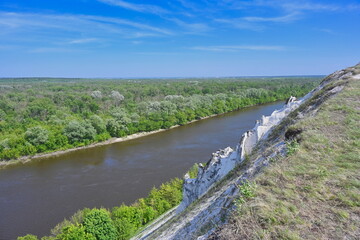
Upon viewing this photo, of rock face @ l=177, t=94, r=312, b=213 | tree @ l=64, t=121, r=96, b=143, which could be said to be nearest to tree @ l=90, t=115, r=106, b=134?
tree @ l=64, t=121, r=96, b=143

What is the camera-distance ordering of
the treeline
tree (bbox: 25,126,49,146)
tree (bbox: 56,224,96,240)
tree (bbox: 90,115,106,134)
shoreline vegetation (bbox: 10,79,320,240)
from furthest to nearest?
tree (bbox: 90,115,106,134)
tree (bbox: 25,126,49,146)
shoreline vegetation (bbox: 10,79,320,240)
the treeline
tree (bbox: 56,224,96,240)

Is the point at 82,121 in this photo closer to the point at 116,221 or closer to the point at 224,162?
the point at 116,221

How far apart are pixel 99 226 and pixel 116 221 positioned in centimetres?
116

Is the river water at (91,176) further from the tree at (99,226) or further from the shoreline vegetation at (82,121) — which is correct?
the tree at (99,226)

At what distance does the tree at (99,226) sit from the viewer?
14206 millimetres

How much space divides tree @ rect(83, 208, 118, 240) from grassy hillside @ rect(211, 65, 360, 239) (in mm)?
12268

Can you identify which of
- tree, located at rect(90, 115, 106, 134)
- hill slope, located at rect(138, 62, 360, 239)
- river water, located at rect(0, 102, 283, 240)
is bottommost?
river water, located at rect(0, 102, 283, 240)

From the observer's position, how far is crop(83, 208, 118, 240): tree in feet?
46.6

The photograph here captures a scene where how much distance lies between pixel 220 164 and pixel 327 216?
5941mm

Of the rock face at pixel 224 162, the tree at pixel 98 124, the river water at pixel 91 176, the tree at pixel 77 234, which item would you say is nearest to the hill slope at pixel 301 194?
the rock face at pixel 224 162

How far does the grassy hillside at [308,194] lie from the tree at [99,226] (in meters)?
12.3

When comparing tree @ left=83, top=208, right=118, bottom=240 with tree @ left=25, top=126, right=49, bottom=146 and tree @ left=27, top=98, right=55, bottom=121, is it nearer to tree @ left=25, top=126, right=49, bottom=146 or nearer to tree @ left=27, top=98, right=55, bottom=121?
tree @ left=25, top=126, right=49, bottom=146

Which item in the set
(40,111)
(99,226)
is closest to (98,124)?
(40,111)

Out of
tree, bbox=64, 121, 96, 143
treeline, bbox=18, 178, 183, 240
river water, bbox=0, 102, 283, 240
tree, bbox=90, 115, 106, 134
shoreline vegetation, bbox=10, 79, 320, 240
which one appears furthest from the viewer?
tree, bbox=90, 115, 106, 134
